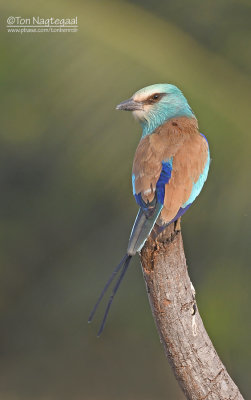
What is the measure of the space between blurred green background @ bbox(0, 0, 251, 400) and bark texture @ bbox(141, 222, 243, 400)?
82.2 inches

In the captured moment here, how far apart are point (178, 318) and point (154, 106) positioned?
1.22m

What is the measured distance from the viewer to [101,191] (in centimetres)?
608

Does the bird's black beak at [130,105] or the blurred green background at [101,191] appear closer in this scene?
the bird's black beak at [130,105]

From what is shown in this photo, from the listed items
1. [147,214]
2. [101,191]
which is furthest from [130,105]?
A: [101,191]

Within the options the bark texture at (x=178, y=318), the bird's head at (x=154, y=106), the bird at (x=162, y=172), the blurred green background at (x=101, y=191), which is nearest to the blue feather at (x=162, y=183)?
the bird at (x=162, y=172)

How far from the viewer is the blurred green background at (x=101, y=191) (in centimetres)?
524

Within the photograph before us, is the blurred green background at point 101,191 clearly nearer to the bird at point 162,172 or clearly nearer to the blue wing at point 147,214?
the bird at point 162,172

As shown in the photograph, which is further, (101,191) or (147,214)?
(101,191)

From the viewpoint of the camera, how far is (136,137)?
5.44 meters

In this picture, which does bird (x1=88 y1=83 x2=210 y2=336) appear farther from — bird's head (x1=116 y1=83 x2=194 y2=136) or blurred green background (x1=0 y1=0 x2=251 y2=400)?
blurred green background (x1=0 y1=0 x2=251 y2=400)

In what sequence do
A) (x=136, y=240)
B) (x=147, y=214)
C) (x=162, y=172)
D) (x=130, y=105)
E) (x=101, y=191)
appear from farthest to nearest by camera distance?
(x=101, y=191)
(x=130, y=105)
(x=162, y=172)
(x=147, y=214)
(x=136, y=240)

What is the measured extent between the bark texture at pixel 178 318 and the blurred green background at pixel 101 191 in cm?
209

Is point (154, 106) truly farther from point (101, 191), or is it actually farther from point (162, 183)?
point (101, 191)

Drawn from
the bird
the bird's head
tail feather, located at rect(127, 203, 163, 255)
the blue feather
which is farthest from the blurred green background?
tail feather, located at rect(127, 203, 163, 255)
